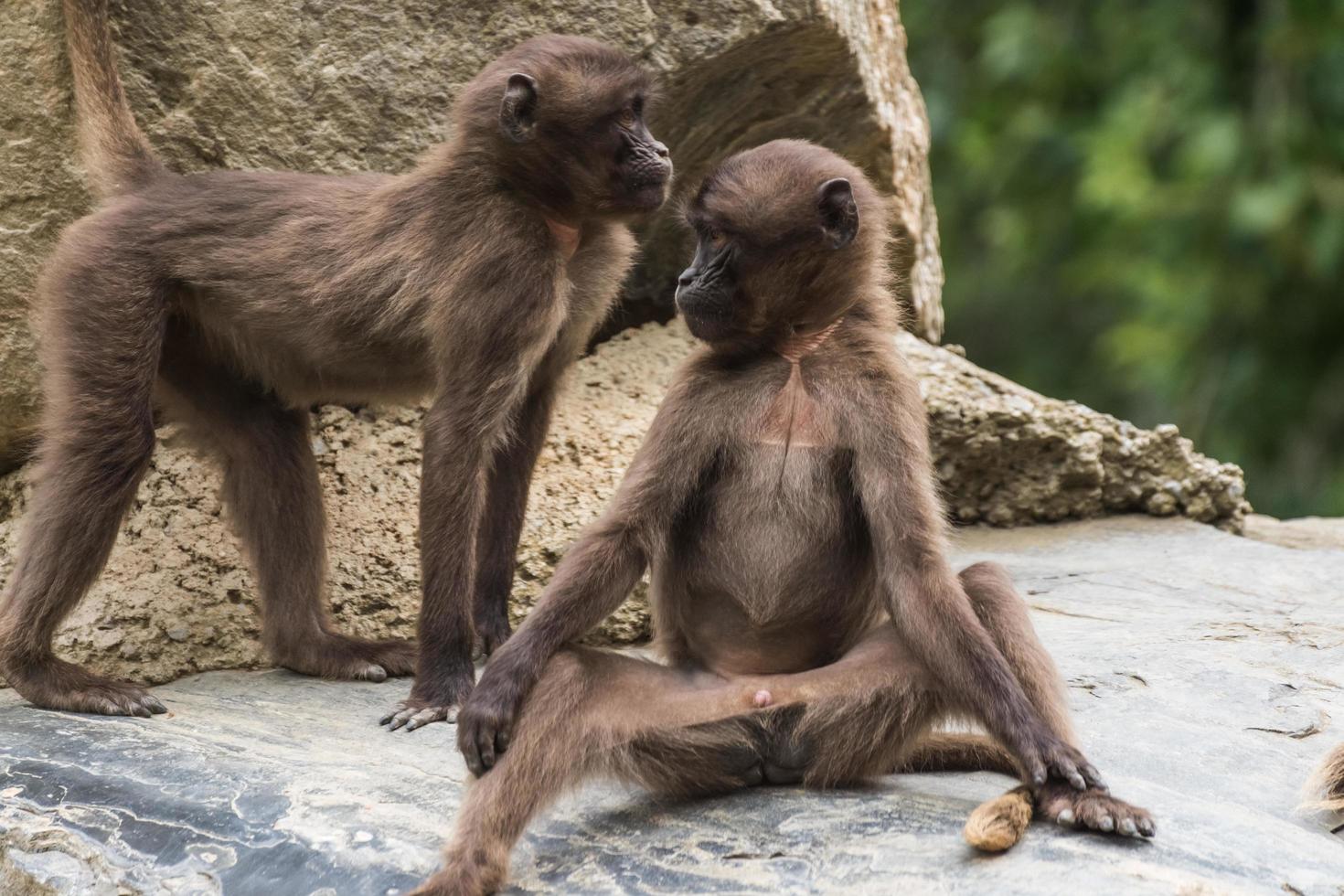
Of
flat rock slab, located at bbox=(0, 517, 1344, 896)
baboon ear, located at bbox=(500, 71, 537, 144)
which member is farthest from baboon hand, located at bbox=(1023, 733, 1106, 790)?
baboon ear, located at bbox=(500, 71, 537, 144)

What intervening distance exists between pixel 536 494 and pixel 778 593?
239 centimetres

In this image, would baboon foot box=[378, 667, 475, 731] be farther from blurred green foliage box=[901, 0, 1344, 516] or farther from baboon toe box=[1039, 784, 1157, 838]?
blurred green foliage box=[901, 0, 1344, 516]

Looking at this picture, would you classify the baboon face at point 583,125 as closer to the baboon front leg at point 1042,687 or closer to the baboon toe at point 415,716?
the baboon toe at point 415,716

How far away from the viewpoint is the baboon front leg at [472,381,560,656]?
6.35 m

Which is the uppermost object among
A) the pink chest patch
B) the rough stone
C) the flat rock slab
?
the pink chest patch

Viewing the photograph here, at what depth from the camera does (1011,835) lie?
13.4 feet

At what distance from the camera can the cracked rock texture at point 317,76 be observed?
6.39m

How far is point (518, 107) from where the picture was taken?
6.02m

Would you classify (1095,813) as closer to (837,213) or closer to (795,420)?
(795,420)

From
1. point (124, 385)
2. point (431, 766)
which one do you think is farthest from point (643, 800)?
point (124, 385)

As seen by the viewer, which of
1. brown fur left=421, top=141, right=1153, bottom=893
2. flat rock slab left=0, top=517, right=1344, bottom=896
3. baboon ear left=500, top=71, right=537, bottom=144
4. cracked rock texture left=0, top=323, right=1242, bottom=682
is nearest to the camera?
flat rock slab left=0, top=517, right=1344, bottom=896

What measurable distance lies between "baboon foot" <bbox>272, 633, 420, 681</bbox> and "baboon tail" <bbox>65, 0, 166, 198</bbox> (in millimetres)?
→ 1779

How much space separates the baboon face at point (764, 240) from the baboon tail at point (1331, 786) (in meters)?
1.90

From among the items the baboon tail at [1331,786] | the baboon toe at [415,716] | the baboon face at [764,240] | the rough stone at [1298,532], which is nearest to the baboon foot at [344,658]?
the baboon toe at [415,716]
